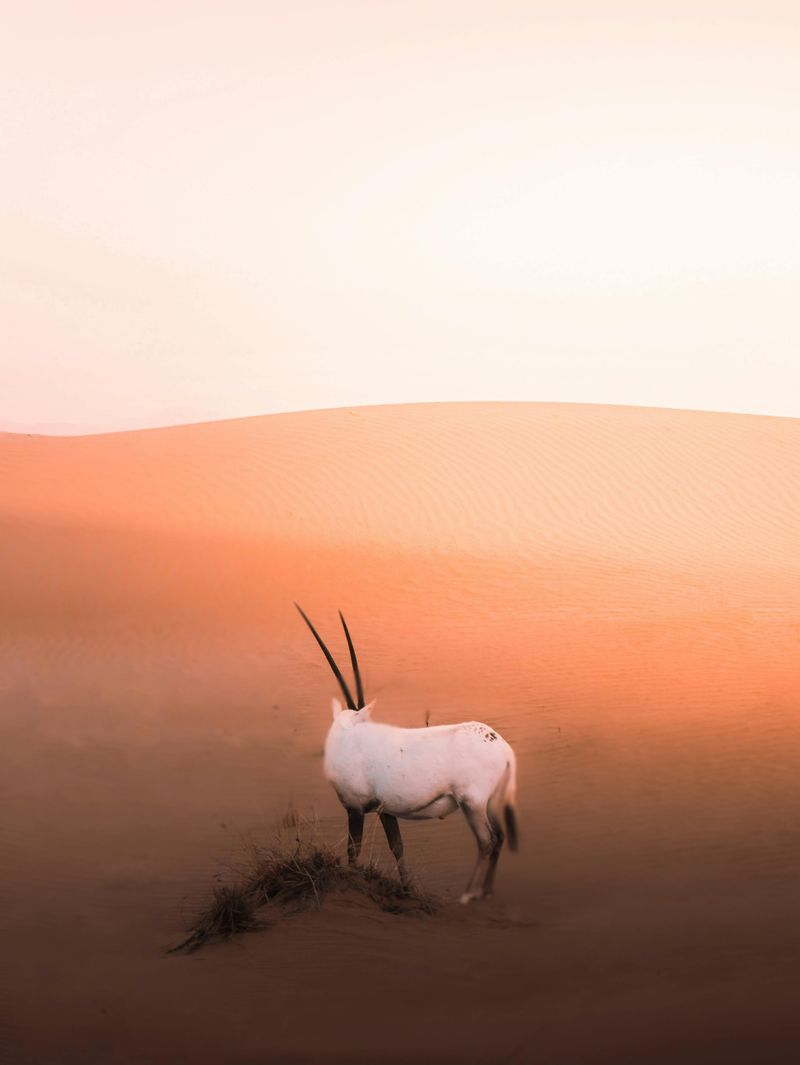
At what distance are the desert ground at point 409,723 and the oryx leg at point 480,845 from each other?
16cm

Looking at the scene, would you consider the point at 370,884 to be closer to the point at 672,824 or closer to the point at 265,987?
the point at 265,987

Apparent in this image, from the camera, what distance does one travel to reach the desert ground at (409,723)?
203 inches

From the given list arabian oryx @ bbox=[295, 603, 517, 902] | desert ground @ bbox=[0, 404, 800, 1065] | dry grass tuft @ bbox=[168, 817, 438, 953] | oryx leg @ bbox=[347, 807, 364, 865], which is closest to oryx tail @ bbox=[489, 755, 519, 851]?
arabian oryx @ bbox=[295, 603, 517, 902]

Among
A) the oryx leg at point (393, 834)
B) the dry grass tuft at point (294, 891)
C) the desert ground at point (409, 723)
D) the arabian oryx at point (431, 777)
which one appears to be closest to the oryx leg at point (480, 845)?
the arabian oryx at point (431, 777)

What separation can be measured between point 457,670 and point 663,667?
7.69 feet

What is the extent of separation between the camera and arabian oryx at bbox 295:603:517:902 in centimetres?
631

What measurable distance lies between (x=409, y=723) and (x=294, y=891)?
5286 millimetres

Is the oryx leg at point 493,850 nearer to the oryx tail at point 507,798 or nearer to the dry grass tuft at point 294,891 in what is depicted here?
the oryx tail at point 507,798

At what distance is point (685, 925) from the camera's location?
6.23m

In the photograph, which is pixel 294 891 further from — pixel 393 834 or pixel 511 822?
pixel 511 822

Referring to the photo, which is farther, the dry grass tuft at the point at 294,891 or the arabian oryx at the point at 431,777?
the arabian oryx at the point at 431,777

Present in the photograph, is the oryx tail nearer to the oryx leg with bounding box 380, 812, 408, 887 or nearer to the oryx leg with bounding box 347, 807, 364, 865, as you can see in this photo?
the oryx leg with bounding box 380, 812, 408, 887

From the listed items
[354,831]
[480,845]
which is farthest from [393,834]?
[480,845]

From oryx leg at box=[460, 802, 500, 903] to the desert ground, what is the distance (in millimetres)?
158
